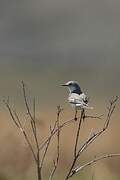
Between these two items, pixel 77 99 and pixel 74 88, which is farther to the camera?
pixel 74 88

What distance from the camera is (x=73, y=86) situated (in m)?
2.46

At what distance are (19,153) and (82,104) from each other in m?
0.82

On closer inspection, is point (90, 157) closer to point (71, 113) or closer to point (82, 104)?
point (71, 113)

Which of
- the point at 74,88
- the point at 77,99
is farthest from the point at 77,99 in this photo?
the point at 74,88

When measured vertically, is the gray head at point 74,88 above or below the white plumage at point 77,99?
above

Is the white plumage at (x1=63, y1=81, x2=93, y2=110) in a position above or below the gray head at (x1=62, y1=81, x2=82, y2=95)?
A: below

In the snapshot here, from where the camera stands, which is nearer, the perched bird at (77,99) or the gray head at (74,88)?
the perched bird at (77,99)

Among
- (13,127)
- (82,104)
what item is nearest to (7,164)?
(13,127)

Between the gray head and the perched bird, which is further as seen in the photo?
the gray head

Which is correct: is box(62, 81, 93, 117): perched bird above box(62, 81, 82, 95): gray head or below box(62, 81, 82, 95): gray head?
below

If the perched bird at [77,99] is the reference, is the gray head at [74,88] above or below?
above

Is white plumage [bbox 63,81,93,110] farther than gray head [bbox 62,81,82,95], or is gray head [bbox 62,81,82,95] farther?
gray head [bbox 62,81,82,95]

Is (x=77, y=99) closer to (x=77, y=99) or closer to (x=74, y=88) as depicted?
(x=77, y=99)

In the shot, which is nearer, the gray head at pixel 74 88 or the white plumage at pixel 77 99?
the white plumage at pixel 77 99
